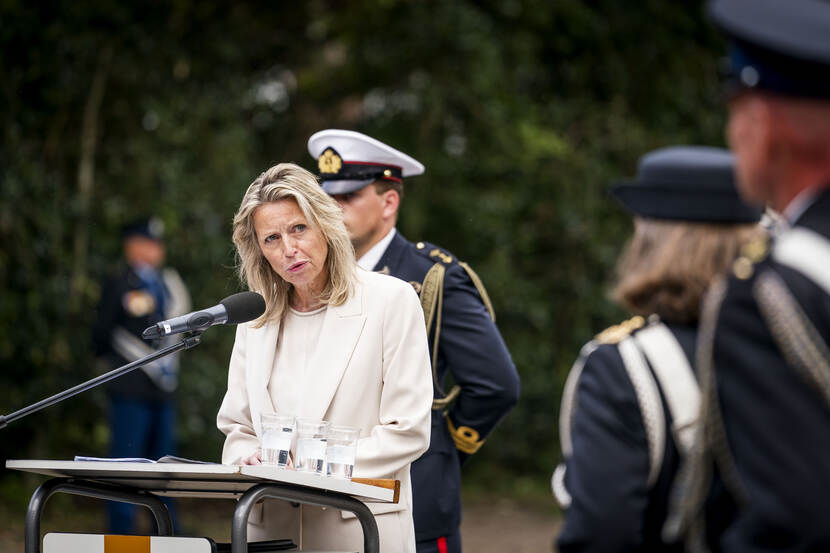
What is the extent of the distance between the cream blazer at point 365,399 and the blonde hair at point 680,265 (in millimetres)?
1288

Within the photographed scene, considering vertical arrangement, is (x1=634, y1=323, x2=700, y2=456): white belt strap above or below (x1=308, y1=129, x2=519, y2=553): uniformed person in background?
below

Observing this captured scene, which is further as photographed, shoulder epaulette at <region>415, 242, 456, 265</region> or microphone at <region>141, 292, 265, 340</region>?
shoulder epaulette at <region>415, 242, 456, 265</region>

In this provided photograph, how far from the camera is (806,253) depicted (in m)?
1.61

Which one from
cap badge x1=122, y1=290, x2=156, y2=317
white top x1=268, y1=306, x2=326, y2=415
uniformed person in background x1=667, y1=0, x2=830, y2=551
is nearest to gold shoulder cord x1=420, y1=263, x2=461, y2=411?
white top x1=268, y1=306, x2=326, y2=415

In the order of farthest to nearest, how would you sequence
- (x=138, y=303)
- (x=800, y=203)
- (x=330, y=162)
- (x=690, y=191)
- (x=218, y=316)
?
1. (x=138, y=303)
2. (x=330, y=162)
3. (x=218, y=316)
4. (x=690, y=191)
5. (x=800, y=203)

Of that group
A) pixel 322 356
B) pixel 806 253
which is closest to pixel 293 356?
pixel 322 356

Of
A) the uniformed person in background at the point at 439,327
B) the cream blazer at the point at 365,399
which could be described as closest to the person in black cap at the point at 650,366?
the cream blazer at the point at 365,399

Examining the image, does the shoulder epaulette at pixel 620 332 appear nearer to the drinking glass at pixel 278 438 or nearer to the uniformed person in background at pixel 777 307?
the uniformed person in background at pixel 777 307

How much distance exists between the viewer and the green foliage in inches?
362

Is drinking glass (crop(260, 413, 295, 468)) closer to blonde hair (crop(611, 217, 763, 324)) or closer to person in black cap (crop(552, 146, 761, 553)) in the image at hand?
person in black cap (crop(552, 146, 761, 553))

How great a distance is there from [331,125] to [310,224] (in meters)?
7.60

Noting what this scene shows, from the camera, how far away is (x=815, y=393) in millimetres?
1545

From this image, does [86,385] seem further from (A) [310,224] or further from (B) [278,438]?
(A) [310,224]

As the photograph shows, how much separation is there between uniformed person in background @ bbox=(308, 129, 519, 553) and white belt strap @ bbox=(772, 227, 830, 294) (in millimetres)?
2338
